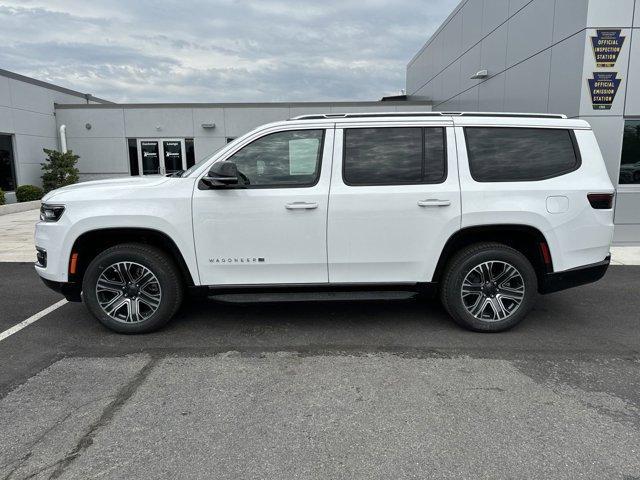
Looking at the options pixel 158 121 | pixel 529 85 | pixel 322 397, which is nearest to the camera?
pixel 322 397

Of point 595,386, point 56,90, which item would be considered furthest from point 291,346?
point 56,90

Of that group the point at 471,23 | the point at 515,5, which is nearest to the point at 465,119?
the point at 515,5

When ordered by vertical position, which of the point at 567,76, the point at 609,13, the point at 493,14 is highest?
the point at 493,14

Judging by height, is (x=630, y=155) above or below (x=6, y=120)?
below

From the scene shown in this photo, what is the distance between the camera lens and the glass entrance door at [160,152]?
17938mm

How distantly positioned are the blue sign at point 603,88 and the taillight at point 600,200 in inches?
189

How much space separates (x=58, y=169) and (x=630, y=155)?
56.2 feet

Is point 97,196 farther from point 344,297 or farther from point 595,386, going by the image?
point 595,386

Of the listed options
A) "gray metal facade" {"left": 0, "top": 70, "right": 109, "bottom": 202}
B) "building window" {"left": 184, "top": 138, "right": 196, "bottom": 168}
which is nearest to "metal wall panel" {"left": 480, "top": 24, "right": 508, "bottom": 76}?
"building window" {"left": 184, "top": 138, "right": 196, "bottom": 168}

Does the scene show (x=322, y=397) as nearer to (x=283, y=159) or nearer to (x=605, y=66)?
(x=283, y=159)

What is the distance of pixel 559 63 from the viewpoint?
8672 mm

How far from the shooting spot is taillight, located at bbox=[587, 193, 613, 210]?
4.35 meters

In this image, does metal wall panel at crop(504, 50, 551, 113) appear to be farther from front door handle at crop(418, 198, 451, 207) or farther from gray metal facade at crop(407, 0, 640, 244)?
front door handle at crop(418, 198, 451, 207)

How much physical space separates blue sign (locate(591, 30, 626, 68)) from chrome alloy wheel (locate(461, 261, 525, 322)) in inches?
227
